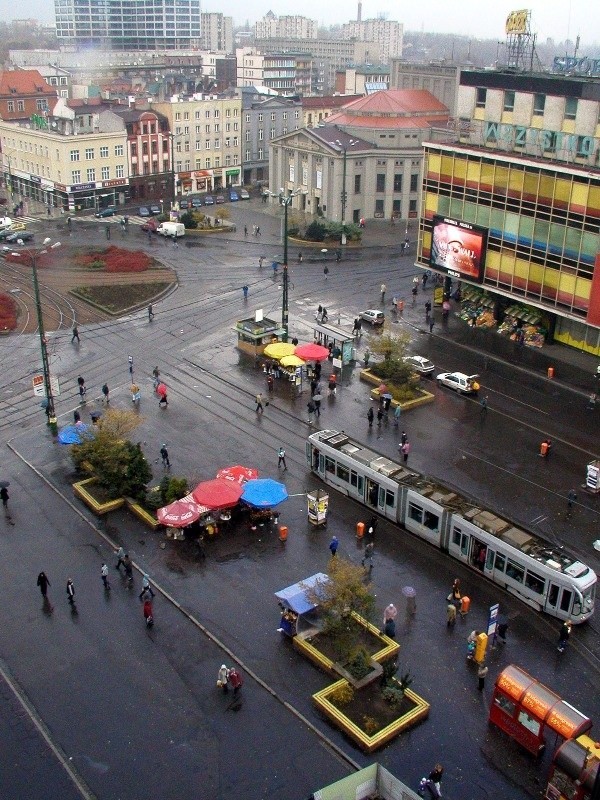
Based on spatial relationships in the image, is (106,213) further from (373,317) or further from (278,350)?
(278,350)

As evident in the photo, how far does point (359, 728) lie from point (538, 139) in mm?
44356

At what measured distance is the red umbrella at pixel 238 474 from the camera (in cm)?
3956

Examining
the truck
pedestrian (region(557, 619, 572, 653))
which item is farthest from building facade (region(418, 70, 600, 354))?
the truck

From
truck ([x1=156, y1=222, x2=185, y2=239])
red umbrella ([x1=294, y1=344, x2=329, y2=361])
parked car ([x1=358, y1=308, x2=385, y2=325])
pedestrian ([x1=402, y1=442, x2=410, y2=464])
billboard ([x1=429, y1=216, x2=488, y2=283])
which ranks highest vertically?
billboard ([x1=429, y1=216, x2=488, y2=283])

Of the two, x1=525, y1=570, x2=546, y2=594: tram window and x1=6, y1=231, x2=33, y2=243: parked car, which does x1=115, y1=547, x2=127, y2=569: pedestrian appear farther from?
x1=6, y1=231, x2=33, y2=243: parked car

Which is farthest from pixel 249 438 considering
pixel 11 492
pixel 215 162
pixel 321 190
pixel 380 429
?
pixel 215 162

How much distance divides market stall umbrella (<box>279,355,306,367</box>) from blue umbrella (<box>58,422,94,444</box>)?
1415cm

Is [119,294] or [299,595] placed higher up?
[119,294]

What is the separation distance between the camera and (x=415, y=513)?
37125 millimetres

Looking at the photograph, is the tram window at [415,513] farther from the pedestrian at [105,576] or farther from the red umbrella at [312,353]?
the red umbrella at [312,353]

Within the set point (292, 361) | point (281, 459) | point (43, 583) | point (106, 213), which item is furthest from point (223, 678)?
point (106, 213)

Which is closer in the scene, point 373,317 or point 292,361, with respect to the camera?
point 292,361

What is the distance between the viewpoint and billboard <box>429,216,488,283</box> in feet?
206

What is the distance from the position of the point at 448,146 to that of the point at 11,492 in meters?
41.4
